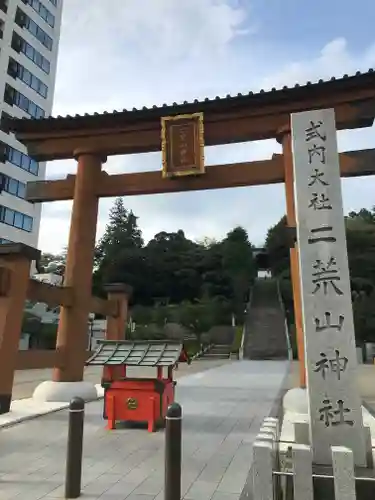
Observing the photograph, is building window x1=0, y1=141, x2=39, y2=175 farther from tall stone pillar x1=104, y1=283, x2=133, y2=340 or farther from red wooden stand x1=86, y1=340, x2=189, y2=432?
red wooden stand x1=86, y1=340, x2=189, y2=432

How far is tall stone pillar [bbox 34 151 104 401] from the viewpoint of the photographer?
9.44 meters

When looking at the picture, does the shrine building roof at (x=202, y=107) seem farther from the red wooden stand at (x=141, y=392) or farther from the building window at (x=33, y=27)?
the building window at (x=33, y=27)

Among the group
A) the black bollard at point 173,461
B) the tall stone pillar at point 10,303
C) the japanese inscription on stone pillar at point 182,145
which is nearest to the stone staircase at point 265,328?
the japanese inscription on stone pillar at point 182,145

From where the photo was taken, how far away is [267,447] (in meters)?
3.11

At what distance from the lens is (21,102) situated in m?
33.5

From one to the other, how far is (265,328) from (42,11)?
32979 mm

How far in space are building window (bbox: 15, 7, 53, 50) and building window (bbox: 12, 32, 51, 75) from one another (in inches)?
45.2

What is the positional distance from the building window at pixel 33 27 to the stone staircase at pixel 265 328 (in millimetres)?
30228

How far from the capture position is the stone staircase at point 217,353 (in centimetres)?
3123

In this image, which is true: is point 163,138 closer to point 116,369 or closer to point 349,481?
point 116,369

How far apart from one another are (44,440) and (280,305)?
3882cm

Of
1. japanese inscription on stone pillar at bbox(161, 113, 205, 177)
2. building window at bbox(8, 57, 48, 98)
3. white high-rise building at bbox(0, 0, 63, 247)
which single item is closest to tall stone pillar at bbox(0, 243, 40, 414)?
japanese inscription on stone pillar at bbox(161, 113, 205, 177)

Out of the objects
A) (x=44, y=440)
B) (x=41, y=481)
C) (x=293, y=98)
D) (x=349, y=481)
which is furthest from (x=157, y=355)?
(x=293, y=98)

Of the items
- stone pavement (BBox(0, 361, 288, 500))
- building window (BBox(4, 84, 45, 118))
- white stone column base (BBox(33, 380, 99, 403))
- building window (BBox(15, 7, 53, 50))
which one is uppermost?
building window (BBox(15, 7, 53, 50))
